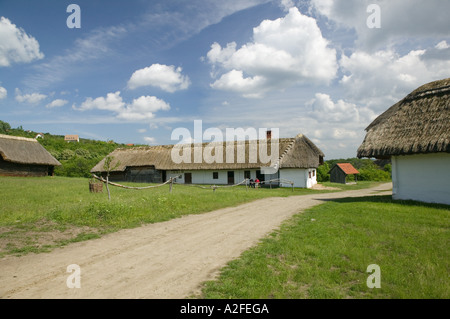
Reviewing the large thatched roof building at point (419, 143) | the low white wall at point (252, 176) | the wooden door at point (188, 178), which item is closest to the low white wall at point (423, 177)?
the large thatched roof building at point (419, 143)

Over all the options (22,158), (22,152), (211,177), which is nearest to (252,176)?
(211,177)

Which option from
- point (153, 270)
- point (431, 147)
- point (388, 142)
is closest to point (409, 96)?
→ point (388, 142)

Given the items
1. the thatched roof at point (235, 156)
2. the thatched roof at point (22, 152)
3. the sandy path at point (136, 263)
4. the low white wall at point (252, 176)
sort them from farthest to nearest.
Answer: the thatched roof at point (22, 152)
the thatched roof at point (235, 156)
the low white wall at point (252, 176)
the sandy path at point (136, 263)

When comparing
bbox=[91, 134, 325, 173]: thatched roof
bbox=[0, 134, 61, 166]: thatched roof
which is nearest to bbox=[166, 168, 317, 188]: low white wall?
bbox=[91, 134, 325, 173]: thatched roof

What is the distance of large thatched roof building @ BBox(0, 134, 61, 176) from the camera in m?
28.1

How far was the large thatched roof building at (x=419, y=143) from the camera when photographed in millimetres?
12078

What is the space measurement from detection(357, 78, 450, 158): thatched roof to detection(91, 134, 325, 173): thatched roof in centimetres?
1056

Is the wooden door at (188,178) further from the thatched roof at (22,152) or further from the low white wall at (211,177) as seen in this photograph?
the thatched roof at (22,152)

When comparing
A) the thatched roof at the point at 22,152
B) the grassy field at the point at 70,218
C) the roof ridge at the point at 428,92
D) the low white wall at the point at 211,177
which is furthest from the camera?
the low white wall at the point at 211,177

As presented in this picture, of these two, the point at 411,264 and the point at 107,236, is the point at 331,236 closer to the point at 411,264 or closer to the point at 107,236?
the point at 411,264

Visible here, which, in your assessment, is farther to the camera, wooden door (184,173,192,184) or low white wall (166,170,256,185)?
wooden door (184,173,192,184)

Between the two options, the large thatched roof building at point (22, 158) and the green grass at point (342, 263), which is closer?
the green grass at point (342, 263)

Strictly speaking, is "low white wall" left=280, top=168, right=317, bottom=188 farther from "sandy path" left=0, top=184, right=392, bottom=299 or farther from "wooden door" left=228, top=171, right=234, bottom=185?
"sandy path" left=0, top=184, right=392, bottom=299

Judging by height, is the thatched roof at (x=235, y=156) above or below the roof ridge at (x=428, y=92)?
below
